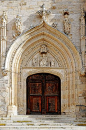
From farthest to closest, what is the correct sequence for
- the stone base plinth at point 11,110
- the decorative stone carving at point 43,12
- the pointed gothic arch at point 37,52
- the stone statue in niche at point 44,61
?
the stone statue in niche at point 44,61 < the decorative stone carving at point 43,12 < the pointed gothic arch at point 37,52 < the stone base plinth at point 11,110


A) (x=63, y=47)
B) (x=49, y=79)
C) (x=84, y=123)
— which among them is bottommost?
(x=84, y=123)

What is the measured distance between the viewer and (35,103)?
11477 millimetres

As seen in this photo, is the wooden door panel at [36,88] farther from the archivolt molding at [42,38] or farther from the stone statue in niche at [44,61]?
the archivolt molding at [42,38]

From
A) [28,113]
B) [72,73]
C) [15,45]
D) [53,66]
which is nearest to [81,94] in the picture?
[72,73]

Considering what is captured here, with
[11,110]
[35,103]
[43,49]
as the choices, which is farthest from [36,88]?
[43,49]

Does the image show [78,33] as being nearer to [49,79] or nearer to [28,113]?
A: [49,79]

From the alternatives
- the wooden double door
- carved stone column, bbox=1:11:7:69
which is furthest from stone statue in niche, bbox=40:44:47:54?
carved stone column, bbox=1:11:7:69

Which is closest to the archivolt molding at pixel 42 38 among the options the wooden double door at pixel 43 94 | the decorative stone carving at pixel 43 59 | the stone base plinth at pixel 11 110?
the decorative stone carving at pixel 43 59

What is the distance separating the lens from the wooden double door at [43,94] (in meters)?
11.4

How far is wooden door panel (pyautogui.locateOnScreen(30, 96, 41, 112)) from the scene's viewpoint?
11.5 meters

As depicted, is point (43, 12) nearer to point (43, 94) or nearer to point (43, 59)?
point (43, 59)

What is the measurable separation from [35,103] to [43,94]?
1.67ft

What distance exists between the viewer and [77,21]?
11211mm

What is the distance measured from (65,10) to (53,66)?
236 cm
